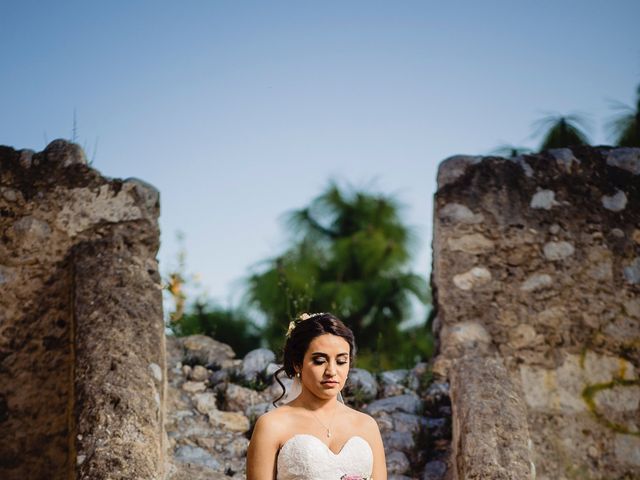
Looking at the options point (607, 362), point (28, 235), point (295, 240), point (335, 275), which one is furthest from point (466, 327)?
point (295, 240)

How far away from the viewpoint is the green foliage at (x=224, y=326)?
7148 millimetres

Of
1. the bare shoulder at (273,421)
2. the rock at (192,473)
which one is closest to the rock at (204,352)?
the rock at (192,473)

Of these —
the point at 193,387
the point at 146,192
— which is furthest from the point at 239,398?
the point at 146,192

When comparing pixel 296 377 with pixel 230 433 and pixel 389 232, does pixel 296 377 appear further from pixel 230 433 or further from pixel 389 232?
pixel 389 232

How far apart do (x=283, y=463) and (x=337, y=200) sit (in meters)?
7.66

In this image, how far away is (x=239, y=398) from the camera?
4922mm

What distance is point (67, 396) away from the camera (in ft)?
13.7

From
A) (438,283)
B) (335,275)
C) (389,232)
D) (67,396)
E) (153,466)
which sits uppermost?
(389,232)

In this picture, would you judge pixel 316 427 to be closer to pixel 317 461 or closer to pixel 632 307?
pixel 317 461

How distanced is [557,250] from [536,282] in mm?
268

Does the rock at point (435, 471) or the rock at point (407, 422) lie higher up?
the rock at point (407, 422)

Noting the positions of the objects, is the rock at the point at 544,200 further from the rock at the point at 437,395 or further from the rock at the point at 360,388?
the rock at the point at 360,388

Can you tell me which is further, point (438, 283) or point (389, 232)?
point (389, 232)

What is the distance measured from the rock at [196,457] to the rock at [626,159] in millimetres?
3265
